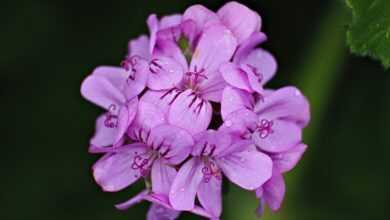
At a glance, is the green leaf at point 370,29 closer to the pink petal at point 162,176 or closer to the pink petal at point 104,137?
the pink petal at point 162,176

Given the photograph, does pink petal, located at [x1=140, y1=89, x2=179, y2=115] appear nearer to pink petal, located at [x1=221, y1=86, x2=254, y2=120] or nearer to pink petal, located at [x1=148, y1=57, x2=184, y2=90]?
pink petal, located at [x1=148, y1=57, x2=184, y2=90]

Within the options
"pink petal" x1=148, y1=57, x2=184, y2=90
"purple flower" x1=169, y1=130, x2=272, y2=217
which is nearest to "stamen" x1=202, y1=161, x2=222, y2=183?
"purple flower" x1=169, y1=130, x2=272, y2=217

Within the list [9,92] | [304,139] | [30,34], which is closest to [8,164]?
[9,92]

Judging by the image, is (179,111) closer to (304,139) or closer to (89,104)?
(304,139)

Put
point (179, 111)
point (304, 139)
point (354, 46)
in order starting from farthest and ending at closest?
1. point (304, 139)
2. point (354, 46)
3. point (179, 111)

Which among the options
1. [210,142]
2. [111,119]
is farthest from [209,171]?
[111,119]

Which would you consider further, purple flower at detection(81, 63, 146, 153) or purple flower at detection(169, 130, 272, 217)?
purple flower at detection(81, 63, 146, 153)
